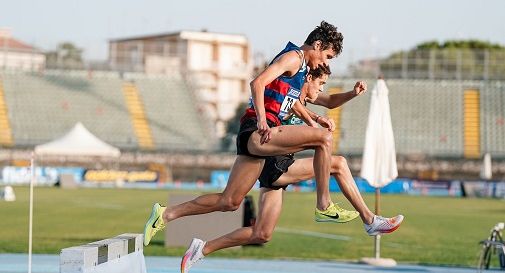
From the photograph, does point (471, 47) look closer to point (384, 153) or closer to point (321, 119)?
point (384, 153)

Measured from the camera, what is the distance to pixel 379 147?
65.1 feet

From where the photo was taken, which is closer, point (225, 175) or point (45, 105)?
point (225, 175)

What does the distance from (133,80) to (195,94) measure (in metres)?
3.87

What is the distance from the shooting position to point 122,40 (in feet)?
314

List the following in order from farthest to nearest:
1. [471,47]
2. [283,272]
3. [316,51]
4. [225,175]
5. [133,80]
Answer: [471,47], [133,80], [225,175], [283,272], [316,51]

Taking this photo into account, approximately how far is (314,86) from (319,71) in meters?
0.36

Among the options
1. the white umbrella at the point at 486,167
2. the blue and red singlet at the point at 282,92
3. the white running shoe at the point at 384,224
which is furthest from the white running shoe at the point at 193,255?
the white umbrella at the point at 486,167

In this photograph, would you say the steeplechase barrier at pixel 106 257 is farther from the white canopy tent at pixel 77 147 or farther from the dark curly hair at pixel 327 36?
the white canopy tent at pixel 77 147

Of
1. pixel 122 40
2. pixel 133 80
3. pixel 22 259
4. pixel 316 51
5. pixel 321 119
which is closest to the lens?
pixel 316 51

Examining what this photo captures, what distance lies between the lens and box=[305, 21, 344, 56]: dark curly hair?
11000 millimetres

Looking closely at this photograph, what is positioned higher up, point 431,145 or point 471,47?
point 471,47

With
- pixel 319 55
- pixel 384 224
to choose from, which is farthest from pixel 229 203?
pixel 319 55

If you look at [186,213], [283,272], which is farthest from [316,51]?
[283,272]

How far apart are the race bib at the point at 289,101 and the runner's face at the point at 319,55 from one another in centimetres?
30
